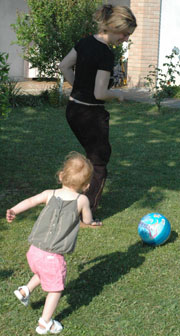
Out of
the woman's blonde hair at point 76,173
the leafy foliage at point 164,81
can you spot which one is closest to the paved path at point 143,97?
the leafy foliage at point 164,81

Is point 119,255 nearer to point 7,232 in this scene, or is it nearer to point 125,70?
point 7,232

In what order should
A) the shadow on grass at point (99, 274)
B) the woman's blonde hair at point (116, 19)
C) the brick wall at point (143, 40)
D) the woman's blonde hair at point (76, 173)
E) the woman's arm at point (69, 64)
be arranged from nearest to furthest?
the woman's blonde hair at point (76, 173) < the shadow on grass at point (99, 274) < the woman's blonde hair at point (116, 19) < the woman's arm at point (69, 64) < the brick wall at point (143, 40)

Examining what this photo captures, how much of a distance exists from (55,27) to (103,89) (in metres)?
8.44

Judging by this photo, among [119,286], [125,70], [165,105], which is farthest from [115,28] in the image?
[125,70]

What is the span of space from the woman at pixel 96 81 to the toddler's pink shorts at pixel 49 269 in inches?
81.0

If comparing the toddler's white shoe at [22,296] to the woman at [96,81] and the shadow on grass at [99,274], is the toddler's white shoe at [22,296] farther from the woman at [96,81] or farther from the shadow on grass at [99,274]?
the woman at [96,81]

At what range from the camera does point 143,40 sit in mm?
17516

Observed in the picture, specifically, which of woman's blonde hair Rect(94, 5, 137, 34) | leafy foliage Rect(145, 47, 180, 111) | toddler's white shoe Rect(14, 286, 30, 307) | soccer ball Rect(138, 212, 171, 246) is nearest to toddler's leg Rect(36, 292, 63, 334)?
toddler's white shoe Rect(14, 286, 30, 307)

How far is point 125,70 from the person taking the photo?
63.2 feet

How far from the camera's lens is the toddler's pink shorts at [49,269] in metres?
3.71

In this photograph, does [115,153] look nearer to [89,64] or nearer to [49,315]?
[89,64]

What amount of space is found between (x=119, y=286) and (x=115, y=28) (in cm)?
234

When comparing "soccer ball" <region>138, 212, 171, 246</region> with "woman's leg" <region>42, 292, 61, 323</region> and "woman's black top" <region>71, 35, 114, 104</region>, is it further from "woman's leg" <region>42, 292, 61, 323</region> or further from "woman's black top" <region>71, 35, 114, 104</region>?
"woman's leg" <region>42, 292, 61, 323</region>

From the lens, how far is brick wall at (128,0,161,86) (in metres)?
17.2
